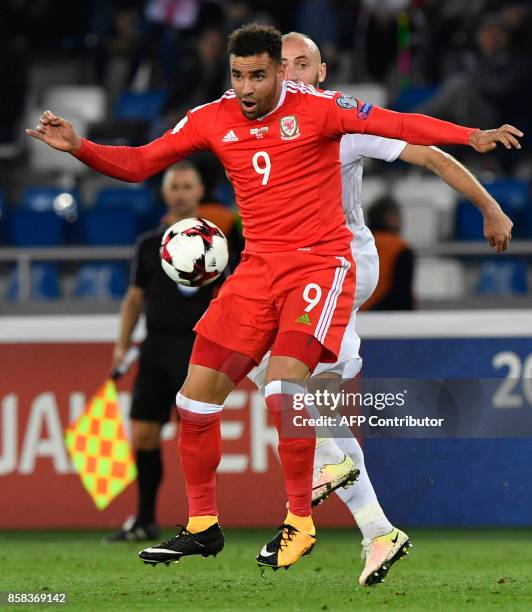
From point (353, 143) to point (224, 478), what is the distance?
3.09 meters

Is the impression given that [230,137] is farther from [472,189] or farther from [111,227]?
[111,227]

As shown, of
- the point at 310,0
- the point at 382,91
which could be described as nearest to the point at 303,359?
the point at 382,91

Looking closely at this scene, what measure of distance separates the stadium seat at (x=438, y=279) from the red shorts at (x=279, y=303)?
382 cm

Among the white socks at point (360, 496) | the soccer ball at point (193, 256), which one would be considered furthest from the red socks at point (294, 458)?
the soccer ball at point (193, 256)

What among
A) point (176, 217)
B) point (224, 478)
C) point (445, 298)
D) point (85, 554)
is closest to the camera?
point (85, 554)

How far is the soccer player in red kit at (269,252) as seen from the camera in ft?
20.0

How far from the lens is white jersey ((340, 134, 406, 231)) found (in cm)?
637

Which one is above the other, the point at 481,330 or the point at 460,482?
the point at 481,330

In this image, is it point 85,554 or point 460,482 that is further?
point 460,482

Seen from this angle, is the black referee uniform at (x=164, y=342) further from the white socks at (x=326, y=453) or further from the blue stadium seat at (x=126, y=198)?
the blue stadium seat at (x=126, y=198)

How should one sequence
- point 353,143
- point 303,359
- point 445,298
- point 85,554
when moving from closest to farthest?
point 303,359 < point 353,143 < point 85,554 < point 445,298

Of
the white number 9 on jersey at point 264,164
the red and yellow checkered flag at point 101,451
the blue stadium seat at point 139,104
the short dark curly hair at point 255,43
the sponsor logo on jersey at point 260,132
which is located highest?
the blue stadium seat at point 139,104

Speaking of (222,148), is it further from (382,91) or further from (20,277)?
(382,91)

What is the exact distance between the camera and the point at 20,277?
404 inches
